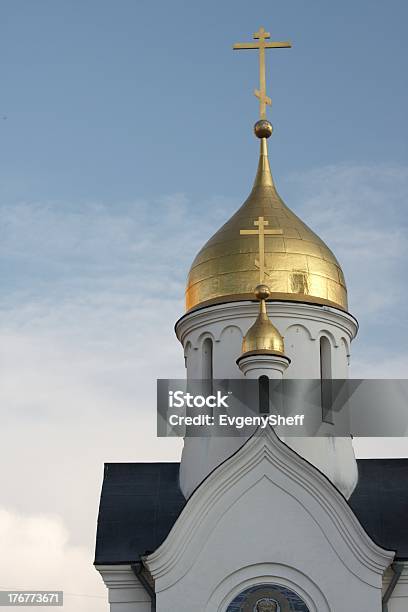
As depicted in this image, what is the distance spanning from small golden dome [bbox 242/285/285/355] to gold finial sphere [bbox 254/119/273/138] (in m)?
3.18

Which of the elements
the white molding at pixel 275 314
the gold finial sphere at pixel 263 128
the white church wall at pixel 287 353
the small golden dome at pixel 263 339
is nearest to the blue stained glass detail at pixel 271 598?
the white church wall at pixel 287 353

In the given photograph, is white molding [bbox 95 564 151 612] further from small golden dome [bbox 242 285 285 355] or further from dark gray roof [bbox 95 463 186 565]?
small golden dome [bbox 242 285 285 355]

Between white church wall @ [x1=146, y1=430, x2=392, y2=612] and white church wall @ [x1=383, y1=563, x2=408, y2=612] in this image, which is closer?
white church wall @ [x1=146, y1=430, x2=392, y2=612]

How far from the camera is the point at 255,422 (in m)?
15.0

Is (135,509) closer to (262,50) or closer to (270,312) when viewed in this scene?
(270,312)

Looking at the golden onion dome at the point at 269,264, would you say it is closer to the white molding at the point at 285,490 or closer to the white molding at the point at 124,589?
the white molding at the point at 285,490

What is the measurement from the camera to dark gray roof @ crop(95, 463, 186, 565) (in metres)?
14.6

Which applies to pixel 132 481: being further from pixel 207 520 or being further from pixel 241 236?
pixel 241 236

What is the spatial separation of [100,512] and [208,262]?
3.53 metres

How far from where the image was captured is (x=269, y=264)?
52.1 feet

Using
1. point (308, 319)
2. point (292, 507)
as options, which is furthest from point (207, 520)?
point (308, 319)

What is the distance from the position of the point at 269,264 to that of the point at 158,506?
3.32 meters

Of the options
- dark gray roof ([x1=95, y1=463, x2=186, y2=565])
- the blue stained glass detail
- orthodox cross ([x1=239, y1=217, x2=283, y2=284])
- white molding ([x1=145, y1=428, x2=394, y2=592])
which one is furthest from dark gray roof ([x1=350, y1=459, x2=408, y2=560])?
orthodox cross ([x1=239, y1=217, x2=283, y2=284])

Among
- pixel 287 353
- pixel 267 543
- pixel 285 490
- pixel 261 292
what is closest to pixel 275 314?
pixel 287 353
